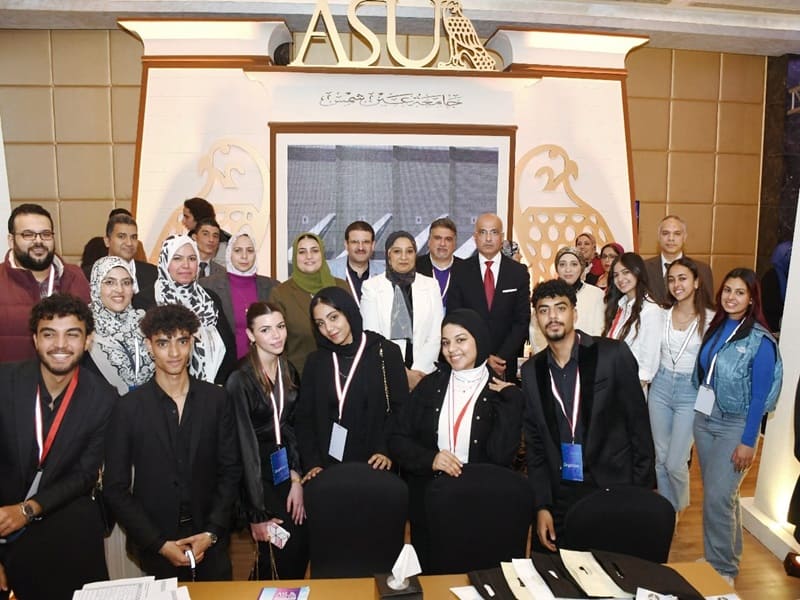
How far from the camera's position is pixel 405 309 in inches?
142

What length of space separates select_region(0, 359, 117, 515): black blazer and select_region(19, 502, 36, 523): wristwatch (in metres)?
0.03

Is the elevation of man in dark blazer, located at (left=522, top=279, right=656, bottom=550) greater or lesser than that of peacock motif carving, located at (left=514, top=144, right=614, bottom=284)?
lesser

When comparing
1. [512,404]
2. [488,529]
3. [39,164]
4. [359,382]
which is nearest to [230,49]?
[39,164]

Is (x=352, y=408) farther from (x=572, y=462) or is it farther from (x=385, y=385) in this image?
(x=572, y=462)

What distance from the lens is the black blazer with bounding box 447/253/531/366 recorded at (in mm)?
3975

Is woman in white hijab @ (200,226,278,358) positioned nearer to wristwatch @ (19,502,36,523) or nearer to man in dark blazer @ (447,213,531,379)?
man in dark blazer @ (447,213,531,379)

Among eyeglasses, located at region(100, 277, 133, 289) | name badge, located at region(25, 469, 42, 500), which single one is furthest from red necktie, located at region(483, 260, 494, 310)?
name badge, located at region(25, 469, 42, 500)

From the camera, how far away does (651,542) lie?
219 centimetres

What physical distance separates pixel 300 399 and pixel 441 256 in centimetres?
167

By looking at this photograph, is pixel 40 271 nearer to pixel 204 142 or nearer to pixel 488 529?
pixel 488 529

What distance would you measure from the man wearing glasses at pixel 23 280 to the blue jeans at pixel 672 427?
3271 millimetres

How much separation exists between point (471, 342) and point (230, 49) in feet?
15.3

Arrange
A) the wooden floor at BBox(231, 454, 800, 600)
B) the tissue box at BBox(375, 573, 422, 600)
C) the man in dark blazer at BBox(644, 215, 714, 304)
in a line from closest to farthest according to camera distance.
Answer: the tissue box at BBox(375, 573, 422, 600), the wooden floor at BBox(231, 454, 800, 600), the man in dark blazer at BBox(644, 215, 714, 304)

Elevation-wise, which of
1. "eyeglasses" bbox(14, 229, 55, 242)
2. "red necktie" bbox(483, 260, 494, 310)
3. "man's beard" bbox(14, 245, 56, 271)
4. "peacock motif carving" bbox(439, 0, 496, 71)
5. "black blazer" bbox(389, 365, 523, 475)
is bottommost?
"black blazer" bbox(389, 365, 523, 475)
